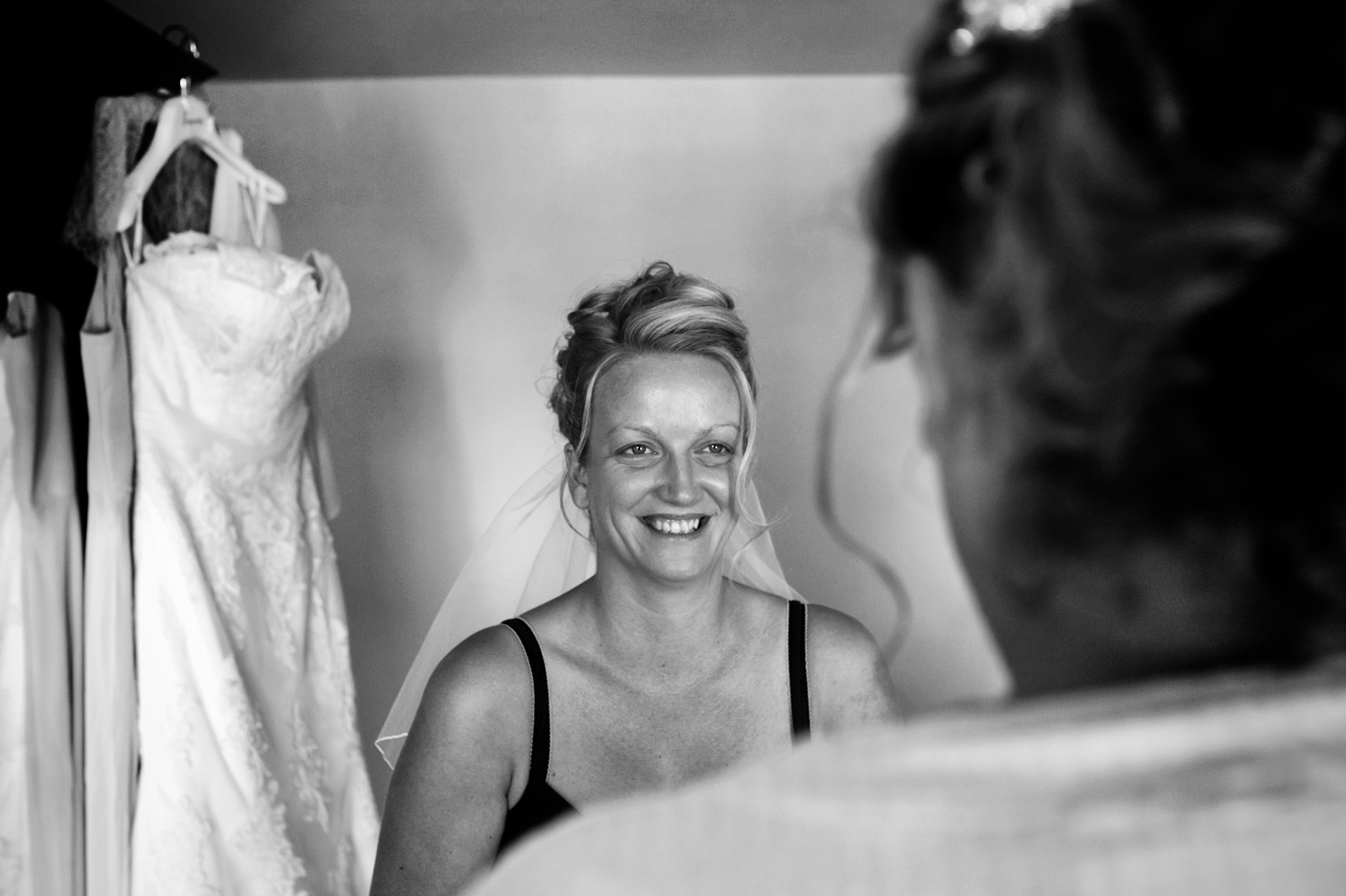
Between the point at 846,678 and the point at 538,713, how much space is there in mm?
473

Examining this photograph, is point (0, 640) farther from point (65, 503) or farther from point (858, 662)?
point (858, 662)

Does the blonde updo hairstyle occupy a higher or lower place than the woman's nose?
higher

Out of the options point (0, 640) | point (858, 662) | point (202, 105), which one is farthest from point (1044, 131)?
point (202, 105)

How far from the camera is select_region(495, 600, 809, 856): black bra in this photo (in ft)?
5.51

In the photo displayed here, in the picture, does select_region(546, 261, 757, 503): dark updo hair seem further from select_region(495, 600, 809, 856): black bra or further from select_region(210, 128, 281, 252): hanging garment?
select_region(210, 128, 281, 252): hanging garment

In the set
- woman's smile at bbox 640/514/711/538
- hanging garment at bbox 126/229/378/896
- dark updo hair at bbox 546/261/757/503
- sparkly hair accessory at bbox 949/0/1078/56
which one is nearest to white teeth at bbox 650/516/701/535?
woman's smile at bbox 640/514/711/538

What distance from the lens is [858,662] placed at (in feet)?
6.12

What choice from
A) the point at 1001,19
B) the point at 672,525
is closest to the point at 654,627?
the point at 672,525

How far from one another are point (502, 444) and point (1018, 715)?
109 inches

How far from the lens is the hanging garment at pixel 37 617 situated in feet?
5.66

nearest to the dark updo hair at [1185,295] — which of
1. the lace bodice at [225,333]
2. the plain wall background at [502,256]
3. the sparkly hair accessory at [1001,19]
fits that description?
the sparkly hair accessory at [1001,19]

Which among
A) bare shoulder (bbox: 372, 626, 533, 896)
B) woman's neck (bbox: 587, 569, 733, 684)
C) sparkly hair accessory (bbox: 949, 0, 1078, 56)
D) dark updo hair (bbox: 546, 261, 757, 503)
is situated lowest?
bare shoulder (bbox: 372, 626, 533, 896)

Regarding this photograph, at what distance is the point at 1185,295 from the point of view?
0.39 m

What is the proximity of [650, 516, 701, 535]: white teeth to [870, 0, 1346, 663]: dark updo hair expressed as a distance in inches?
56.9
